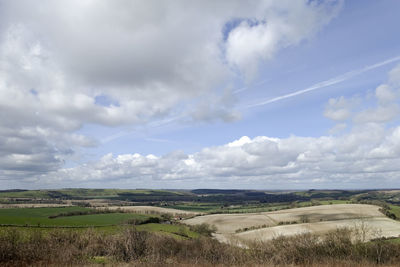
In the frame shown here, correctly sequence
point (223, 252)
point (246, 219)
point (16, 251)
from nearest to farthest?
point (16, 251)
point (223, 252)
point (246, 219)

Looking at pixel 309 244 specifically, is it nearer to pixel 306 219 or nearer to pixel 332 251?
pixel 332 251

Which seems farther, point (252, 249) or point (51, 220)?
point (51, 220)

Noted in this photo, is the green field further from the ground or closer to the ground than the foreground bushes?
closer to the ground

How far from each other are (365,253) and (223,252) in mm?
12327

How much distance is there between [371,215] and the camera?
3957 inches

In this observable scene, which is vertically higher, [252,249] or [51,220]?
[252,249]

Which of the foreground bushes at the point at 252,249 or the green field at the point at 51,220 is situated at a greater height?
the foreground bushes at the point at 252,249

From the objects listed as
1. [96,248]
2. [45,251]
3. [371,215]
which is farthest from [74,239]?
[371,215]

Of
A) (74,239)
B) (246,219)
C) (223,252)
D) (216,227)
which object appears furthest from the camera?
(246,219)

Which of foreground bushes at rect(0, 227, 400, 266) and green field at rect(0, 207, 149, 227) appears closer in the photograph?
foreground bushes at rect(0, 227, 400, 266)

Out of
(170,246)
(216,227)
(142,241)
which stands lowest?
(216,227)

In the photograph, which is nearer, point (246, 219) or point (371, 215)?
point (371, 215)

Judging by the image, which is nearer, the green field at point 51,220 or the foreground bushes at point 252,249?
the foreground bushes at point 252,249

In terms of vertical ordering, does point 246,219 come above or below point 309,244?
below
